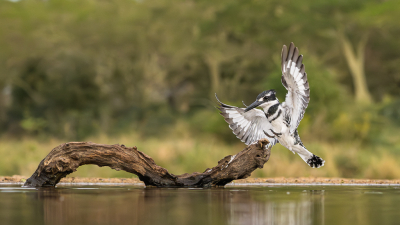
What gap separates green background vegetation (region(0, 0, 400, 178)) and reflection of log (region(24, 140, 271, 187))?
51.6 ft

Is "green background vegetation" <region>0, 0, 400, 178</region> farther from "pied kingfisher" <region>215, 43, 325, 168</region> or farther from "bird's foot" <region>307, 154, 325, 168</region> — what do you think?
"bird's foot" <region>307, 154, 325, 168</region>

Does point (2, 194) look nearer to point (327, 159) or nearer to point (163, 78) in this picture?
point (327, 159)

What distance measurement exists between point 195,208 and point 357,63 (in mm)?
33265

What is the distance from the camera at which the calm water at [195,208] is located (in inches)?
246

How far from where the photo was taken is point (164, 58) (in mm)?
43312

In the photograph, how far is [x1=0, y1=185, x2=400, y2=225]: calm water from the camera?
20.5ft

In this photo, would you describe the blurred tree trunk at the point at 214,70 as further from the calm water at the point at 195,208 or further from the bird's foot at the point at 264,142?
the calm water at the point at 195,208

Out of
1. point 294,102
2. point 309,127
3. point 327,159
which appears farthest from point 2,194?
point 309,127

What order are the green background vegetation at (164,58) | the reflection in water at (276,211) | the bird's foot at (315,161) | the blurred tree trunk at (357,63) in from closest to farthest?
the reflection in water at (276,211), the bird's foot at (315,161), the green background vegetation at (164,58), the blurred tree trunk at (357,63)

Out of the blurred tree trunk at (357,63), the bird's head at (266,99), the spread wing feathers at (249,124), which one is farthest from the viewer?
the blurred tree trunk at (357,63)

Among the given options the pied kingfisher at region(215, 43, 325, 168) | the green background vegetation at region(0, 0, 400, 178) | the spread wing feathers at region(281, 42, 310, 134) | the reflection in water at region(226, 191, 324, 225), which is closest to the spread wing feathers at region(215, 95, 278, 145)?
the pied kingfisher at region(215, 43, 325, 168)

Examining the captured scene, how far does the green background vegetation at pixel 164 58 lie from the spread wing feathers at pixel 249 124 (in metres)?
16.0

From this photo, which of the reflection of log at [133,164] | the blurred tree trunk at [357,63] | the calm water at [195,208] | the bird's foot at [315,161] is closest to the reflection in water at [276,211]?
the calm water at [195,208]

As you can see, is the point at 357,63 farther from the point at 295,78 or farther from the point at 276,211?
the point at 276,211
